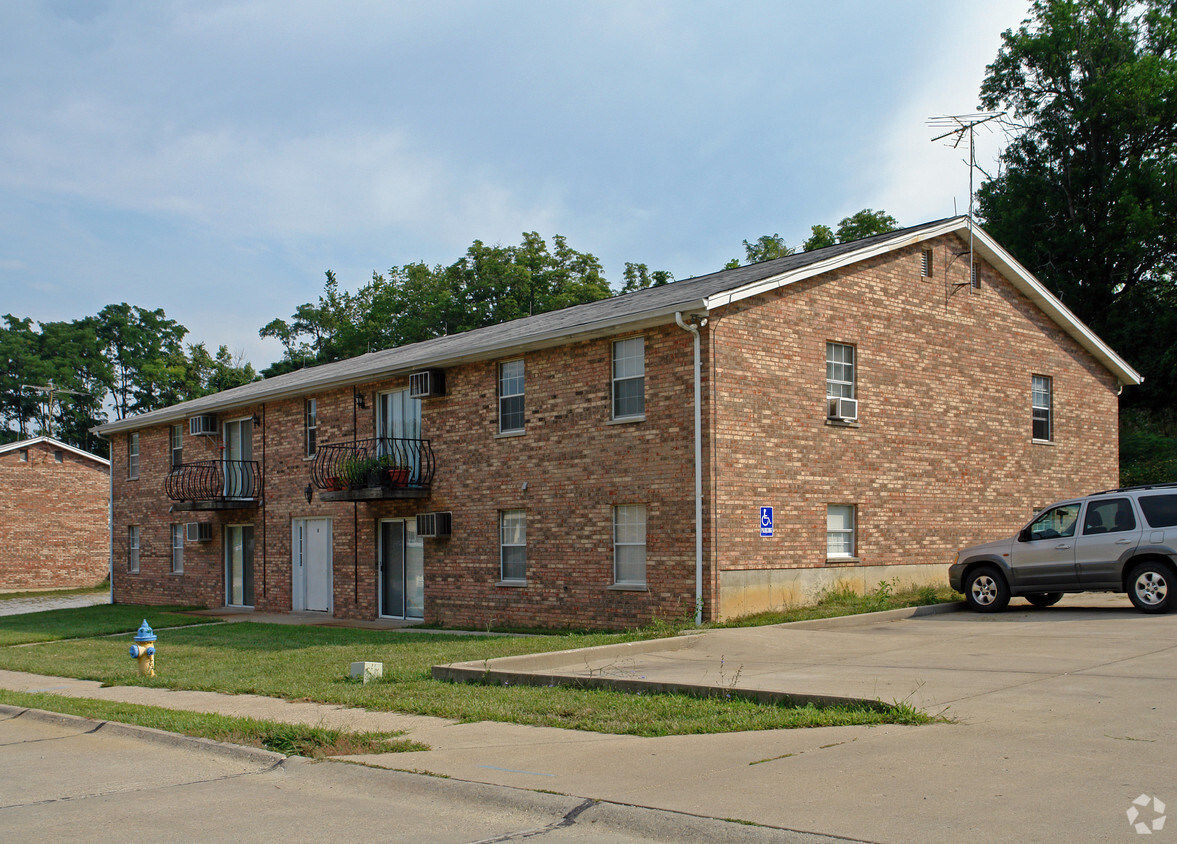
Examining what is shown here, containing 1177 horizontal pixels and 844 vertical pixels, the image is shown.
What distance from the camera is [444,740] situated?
8883 mm

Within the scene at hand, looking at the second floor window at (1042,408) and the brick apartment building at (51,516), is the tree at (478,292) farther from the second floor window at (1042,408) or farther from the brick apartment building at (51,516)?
the second floor window at (1042,408)

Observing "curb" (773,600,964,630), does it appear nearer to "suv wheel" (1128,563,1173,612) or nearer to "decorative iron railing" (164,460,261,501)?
"suv wheel" (1128,563,1173,612)

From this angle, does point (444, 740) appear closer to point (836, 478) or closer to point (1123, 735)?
point (1123, 735)

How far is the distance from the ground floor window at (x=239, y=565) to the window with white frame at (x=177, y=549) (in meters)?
2.81

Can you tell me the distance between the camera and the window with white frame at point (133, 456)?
33.1 metres

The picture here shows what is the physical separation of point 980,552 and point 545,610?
24.2 ft

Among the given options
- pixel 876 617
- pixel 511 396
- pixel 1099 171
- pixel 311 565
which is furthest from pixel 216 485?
pixel 1099 171

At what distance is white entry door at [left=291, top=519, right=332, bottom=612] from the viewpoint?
2477 cm

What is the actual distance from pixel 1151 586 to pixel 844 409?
553 cm

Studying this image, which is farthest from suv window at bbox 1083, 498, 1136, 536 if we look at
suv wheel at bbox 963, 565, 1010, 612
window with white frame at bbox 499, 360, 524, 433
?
window with white frame at bbox 499, 360, 524, 433

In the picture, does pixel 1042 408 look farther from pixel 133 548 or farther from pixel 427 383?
pixel 133 548

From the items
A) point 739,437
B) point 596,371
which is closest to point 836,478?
point 739,437

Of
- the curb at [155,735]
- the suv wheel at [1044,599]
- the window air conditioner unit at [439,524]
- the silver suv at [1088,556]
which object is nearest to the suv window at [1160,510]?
the silver suv at [1088,556]

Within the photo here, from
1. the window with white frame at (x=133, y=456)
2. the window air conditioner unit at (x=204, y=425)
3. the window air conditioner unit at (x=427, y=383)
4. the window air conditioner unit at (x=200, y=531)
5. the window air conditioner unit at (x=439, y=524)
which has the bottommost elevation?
the window air conditioner unit at (x=200, y=531)
